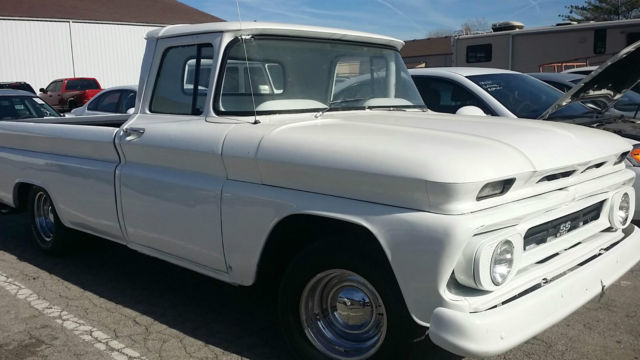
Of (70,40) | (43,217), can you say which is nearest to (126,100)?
(43,217)

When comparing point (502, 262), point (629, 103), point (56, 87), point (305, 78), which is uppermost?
point (56, 87)

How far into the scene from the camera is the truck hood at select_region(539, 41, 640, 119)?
457 centimetres

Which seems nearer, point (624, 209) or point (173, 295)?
point (624, 209)

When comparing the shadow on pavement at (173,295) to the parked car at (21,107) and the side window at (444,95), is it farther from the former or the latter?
the parked car at (21,107)

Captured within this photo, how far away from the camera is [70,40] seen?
3120 centimetres

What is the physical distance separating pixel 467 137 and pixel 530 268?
2.30 ft

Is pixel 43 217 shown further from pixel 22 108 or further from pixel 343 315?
pixel 22 108

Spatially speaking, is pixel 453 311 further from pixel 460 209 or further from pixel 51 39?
pixel 51 39

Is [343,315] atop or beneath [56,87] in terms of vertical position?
beneath

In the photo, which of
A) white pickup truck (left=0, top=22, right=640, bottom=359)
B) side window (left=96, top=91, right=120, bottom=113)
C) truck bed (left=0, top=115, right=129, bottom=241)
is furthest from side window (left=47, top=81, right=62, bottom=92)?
white pickup truck (left=0, top=22, right=640, bottom=359)

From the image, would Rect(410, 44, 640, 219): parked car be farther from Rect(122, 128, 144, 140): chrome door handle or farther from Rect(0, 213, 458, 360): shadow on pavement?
Rect(122, 128, 144, 140): chrome door handle

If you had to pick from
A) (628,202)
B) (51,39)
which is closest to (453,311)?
(628,202)

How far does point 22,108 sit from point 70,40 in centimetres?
2375

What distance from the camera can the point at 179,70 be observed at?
425cm
